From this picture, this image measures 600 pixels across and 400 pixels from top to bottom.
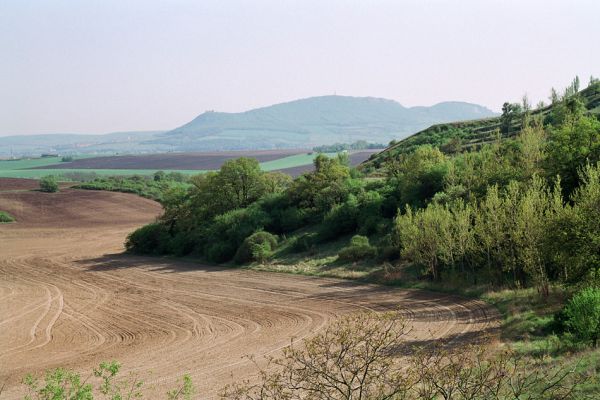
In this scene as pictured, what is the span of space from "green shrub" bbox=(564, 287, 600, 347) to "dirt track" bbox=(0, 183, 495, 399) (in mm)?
5627

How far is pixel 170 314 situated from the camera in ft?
114

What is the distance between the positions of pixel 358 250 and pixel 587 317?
25387 mm

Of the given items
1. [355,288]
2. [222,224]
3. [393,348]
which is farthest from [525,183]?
[222,224]

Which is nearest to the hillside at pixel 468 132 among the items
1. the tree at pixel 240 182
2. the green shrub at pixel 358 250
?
the tree at pixel 240 182

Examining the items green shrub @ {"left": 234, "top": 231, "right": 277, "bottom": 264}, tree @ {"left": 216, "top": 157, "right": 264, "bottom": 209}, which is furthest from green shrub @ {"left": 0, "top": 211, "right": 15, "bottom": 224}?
green shrub @ {"left": 234, "top": 231, "right": 277, "bottom": 264}

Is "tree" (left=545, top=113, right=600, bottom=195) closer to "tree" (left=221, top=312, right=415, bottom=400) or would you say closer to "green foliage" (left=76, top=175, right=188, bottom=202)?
"tree" (left=221, top=312, right=415, bottom=400)

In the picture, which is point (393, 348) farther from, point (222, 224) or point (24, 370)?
point (222, 224)

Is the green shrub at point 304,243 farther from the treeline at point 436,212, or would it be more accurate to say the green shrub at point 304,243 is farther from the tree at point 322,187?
the tree at point 322,187

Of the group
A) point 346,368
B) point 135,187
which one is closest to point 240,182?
point 346,368

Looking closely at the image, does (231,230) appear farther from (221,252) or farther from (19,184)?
(19,184)

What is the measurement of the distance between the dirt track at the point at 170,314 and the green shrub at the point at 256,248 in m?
2.59

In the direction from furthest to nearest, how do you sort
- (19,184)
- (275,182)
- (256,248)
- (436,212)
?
(19,184)
(275,182)
(256,248)
(436,212)

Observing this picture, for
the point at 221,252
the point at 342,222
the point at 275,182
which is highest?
the point at 275,182

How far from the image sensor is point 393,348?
74.9 ft
